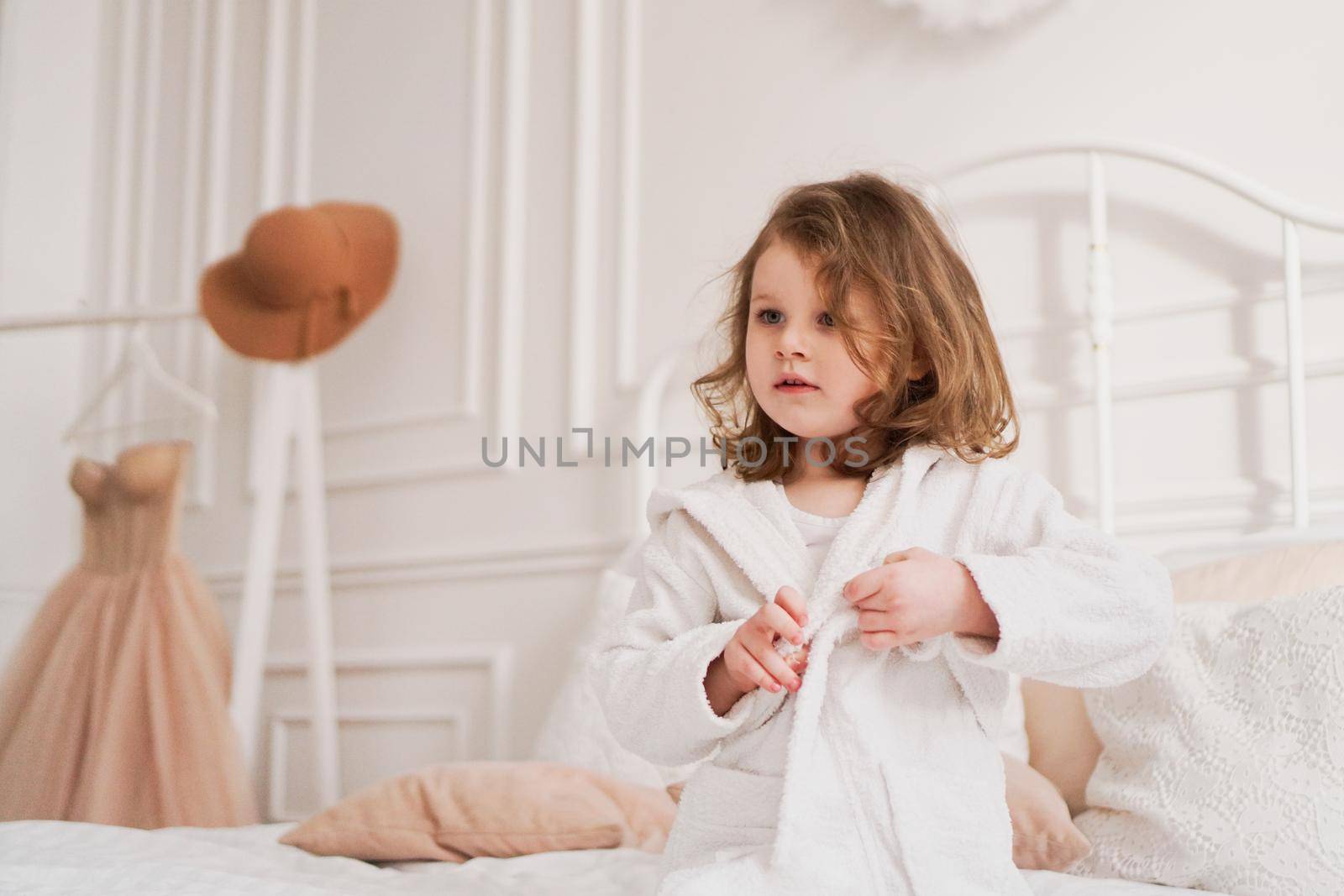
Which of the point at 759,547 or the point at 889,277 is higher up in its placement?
the point at 889,277

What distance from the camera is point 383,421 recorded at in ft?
9.14

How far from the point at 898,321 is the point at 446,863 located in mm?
871

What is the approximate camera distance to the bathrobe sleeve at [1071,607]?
0.90 m

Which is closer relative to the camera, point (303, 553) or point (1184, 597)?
point (1184, 597)

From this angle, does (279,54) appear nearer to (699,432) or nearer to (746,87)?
(746,87)

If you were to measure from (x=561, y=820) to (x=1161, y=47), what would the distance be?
1.42m

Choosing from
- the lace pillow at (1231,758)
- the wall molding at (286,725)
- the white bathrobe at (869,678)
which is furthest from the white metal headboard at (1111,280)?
the wall molding at (286,725)

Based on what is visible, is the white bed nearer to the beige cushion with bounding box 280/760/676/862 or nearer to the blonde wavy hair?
the beige cushion with bounding box 280/760/676/862

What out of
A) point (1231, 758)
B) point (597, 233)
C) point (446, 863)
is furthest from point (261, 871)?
point (597, 233)

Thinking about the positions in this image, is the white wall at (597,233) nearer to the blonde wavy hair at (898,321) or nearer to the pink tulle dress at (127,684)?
the pink tulle dress at (127,684)

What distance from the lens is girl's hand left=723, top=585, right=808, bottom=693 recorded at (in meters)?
0.89

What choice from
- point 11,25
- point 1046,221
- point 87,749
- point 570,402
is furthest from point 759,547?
point 11,25

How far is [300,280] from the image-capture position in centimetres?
244

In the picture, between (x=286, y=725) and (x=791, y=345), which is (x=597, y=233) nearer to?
(x=286, y=725)
